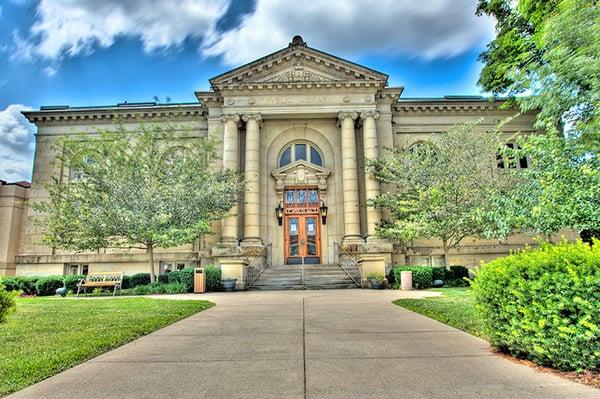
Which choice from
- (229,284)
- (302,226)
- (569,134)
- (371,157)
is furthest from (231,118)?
(569,134)

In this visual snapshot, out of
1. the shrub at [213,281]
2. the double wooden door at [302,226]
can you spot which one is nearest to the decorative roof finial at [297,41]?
the double wooden door at [302,226]

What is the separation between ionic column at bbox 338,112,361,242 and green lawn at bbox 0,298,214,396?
13506 millimetres

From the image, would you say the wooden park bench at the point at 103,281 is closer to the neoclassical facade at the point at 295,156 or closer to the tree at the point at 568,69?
the neoclassical facade at the point at 295,156

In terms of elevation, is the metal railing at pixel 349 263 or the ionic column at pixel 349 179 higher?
the ionic column at pixel 349 179

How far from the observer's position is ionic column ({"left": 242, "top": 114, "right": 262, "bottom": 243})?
75.2ft

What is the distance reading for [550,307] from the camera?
170 inches

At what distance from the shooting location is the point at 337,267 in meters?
21.8

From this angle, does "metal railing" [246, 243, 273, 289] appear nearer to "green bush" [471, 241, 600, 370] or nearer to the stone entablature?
the stone entablature

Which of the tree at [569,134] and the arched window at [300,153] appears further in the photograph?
the arched window at [300,153]

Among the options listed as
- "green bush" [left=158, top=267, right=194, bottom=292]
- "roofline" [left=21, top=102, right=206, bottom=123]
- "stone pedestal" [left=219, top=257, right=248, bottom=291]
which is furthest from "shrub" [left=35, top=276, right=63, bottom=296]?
"roofline" [left=21, top=102, right=206, bottom=123]

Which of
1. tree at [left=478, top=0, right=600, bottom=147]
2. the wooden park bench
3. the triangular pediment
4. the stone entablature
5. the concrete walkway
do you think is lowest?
the concrete walkway

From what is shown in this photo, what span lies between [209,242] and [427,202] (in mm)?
13414

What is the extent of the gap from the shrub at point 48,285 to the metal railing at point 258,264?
31.4ft

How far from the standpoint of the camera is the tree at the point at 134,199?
18.0 m
